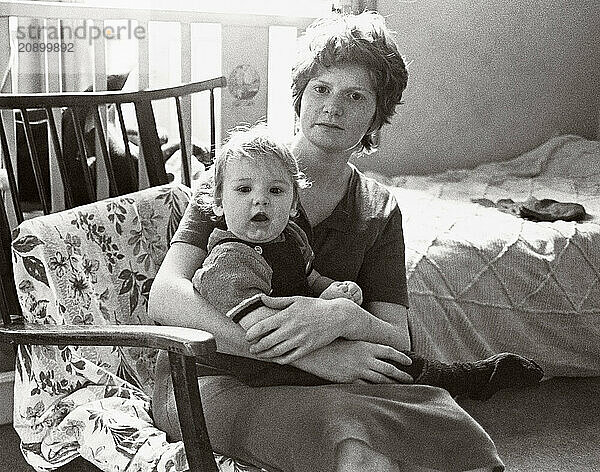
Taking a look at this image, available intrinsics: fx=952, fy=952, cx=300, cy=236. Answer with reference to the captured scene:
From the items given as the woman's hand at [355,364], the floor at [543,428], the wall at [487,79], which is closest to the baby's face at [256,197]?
the woman's hand at [355,364]

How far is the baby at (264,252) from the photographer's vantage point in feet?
5.18

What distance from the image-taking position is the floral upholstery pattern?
1614 millimetres

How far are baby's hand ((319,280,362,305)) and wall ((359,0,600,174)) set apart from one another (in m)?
2.13

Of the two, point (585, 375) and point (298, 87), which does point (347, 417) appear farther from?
point (585, 375)

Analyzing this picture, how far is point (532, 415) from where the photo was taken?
2.77 metres

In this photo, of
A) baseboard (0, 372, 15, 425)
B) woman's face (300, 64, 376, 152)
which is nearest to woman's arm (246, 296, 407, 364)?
woman's face (300, 64, 376, 152)

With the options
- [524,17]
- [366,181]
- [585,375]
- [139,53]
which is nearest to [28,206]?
[139,53]

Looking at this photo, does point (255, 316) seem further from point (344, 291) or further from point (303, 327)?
point (344, 291)

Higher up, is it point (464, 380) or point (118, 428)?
point (464, 380)

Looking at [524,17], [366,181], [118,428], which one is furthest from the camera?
[524,17]

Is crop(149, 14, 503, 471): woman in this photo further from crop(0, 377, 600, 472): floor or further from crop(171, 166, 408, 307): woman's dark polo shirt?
crop(0, 377, 600, 472): floor

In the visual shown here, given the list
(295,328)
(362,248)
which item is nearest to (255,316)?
(295,328)

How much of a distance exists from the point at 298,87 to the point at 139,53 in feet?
3.41

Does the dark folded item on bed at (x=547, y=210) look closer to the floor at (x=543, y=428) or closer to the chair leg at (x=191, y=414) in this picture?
the floor at (x=543, y=428)
